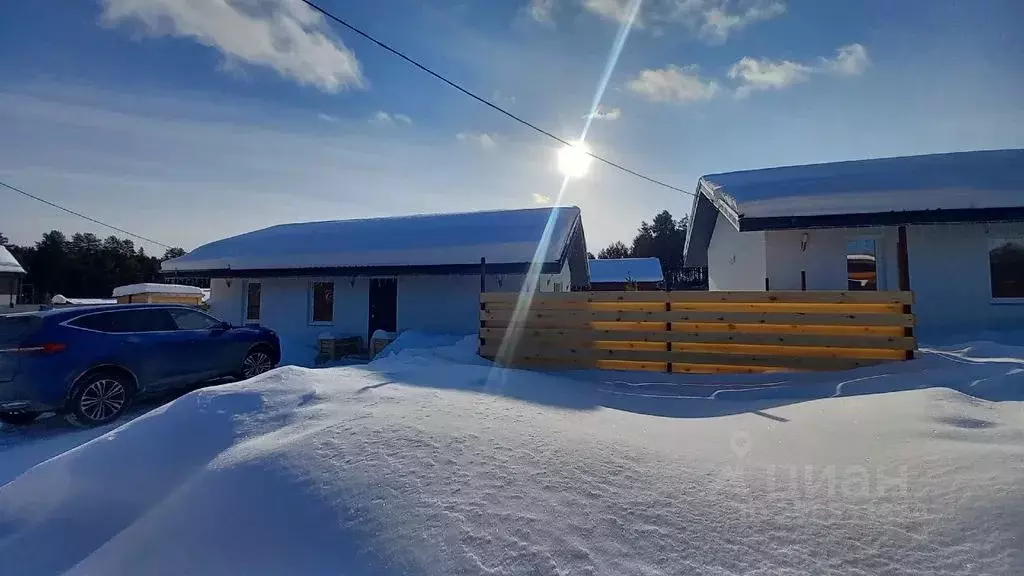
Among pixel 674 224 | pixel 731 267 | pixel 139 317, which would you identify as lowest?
pixel 139 317

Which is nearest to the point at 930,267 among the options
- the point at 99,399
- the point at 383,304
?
the point at 383,304

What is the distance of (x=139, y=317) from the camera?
24.6 ft

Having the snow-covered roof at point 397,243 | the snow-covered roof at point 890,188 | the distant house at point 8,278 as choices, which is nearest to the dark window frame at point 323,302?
the snow-covered roof at point 397,243

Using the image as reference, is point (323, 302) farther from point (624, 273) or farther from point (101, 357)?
point (624, 273)

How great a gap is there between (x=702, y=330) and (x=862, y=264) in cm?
625

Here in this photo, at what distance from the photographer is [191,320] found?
27.2ft

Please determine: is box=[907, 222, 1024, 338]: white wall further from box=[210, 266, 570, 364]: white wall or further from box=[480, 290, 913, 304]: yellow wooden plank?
box=[210, 266, 570, 364]: white wall

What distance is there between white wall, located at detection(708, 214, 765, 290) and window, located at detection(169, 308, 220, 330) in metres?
11.0

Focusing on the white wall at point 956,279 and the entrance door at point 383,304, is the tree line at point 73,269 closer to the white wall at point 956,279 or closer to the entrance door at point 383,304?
the entrance door at point 383,304

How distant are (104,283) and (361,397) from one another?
50.2 metres

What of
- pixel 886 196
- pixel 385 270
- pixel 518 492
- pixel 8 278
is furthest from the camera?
pixel 8 278

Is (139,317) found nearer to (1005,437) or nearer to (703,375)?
(703,375)

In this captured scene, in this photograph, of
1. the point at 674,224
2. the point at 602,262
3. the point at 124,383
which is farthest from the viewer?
the point at 674,224

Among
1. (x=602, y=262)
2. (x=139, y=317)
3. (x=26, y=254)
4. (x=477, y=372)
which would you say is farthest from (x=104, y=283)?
(x=477, y=372)
